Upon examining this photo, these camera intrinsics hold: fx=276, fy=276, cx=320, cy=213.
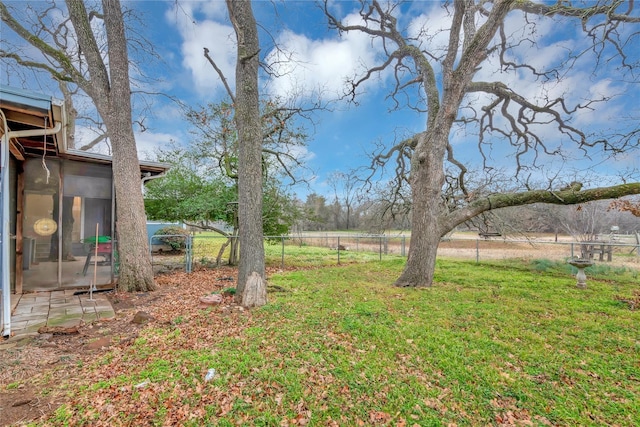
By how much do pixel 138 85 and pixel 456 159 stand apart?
899 centimetres

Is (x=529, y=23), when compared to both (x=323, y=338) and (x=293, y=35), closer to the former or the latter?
(x=293, y=35)

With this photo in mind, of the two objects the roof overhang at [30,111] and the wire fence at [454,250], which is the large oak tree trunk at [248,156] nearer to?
the roof overhang at [30,111]

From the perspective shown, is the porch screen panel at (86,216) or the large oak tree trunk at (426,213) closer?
the porch screen panel at (86,216)

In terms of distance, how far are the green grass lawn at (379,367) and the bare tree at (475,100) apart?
6.71ft

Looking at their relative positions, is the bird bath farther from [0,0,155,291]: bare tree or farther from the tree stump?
[0,0,155,291]: bare tree

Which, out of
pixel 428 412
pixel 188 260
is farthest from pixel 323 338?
pixel 188 260

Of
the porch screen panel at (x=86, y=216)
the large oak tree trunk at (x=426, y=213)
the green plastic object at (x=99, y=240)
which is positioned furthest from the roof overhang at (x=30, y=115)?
the large oak tree trunk at (x=426, y=213)

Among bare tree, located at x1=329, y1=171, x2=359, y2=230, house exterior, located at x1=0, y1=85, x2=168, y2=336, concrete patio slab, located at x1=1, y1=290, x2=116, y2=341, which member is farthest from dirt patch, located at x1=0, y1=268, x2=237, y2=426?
bare tree, located at x1=329, y1=171, x2=359, y2=230

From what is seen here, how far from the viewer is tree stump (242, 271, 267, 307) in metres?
4.55

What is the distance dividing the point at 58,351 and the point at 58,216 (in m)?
3.90

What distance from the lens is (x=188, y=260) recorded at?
797cm

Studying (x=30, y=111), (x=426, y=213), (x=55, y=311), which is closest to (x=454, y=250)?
(x=426, y=213)

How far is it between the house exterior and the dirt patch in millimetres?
1222

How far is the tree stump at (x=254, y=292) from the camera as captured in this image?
4.55 m
